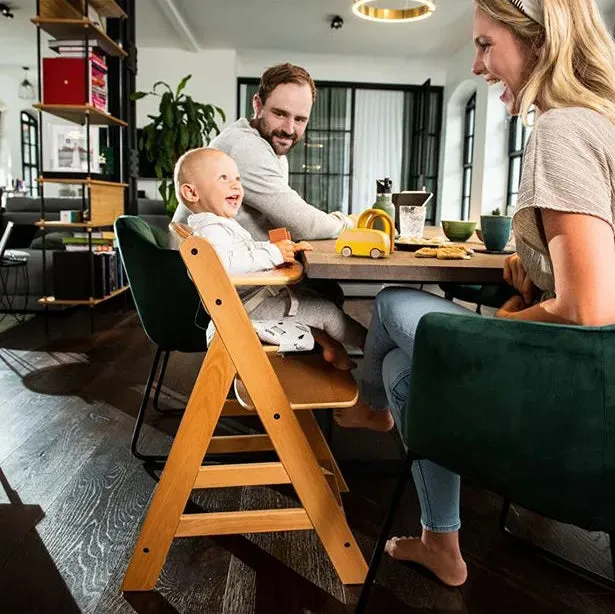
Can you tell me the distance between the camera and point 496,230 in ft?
5.29

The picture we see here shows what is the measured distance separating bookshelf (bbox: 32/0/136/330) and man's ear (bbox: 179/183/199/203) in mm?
2720

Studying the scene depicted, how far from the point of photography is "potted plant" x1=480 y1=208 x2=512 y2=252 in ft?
5.27

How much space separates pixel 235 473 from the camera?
139 cm

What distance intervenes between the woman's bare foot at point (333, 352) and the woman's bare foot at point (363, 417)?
0.90ft

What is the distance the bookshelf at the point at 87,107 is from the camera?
3.98 m

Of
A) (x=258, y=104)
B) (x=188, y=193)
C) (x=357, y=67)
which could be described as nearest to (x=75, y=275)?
(x=258, y=104)

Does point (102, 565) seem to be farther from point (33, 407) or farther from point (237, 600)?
point (33, 407)

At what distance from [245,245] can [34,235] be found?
17.6ft

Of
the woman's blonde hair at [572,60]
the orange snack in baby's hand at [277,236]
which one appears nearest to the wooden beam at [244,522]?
the orange snack in baby's hand at [277,236]

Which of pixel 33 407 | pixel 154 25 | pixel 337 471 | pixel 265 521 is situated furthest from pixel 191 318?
pixel 154 25

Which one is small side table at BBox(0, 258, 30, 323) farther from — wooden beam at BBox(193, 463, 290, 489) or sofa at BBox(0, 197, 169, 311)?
wooden beam at BBox(193, 463, 290, 489)

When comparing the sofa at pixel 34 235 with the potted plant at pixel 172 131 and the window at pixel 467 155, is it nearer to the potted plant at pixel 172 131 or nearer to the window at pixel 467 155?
the potted plant at pixel 172 131

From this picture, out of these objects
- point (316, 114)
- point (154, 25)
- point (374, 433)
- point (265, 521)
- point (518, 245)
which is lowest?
point (374, 433)

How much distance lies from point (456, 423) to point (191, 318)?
118 centimetres
